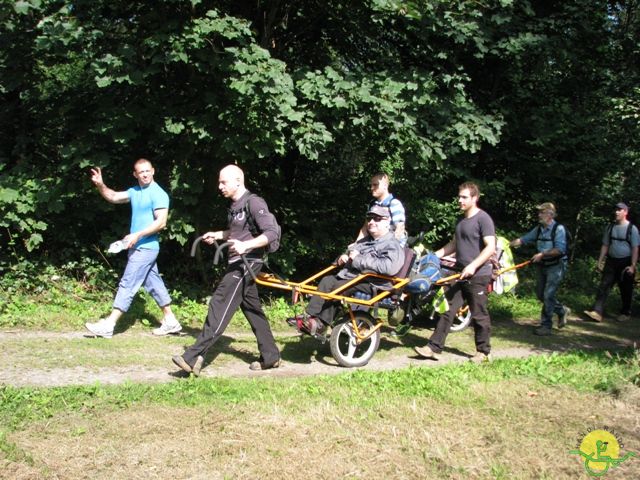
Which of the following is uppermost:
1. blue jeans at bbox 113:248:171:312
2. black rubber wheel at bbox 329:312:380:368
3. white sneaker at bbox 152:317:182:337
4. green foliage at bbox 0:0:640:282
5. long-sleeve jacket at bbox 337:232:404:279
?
green foliage at bbox 0:0:640:282

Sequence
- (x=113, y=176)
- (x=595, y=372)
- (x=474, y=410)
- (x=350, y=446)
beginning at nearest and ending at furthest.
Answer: (x=350, y=446), (x=474, y=410), (x=595, y=372), (x=113, y=176)

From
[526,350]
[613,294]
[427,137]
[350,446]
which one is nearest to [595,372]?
[526,350]

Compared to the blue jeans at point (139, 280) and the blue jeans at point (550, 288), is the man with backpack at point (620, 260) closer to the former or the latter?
the blue jeans at point (550, 288)

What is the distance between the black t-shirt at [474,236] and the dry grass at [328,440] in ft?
6.93

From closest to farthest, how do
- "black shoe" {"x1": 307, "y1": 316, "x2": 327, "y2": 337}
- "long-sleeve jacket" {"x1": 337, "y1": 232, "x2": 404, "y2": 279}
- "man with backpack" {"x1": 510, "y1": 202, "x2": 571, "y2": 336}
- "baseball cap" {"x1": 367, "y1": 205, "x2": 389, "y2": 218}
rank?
"black shoe" {"x1": 307, "y1": 316, "x2": 327, "y2": 337}, "long-sleeve jacket" {"x1": 337, "y1": 232, "x2": 404, "y2": 279}, "baseball cap" {"x1": 367, "y1": 205, "x2": 389, "y2": 218}, "man with backpack" {"x1": 510, "y1": 202, "x2": 571, "y2": 336}

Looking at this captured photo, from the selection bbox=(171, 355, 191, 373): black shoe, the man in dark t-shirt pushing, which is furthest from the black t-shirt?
bbox=(171, 355, 191, 373): black shoe

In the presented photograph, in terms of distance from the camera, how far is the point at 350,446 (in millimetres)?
4148

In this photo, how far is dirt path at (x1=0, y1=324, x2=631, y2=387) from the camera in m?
5.65

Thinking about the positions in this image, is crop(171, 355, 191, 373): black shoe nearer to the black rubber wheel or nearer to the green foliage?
the black rubber wheel

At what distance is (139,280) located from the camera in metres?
7.04

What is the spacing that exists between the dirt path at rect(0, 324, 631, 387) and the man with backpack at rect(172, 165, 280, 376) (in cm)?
41

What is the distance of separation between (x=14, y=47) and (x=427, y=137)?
18.4ft

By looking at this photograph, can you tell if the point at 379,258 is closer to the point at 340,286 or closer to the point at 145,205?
the point at 340,286

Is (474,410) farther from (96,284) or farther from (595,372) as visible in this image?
(96,284)
